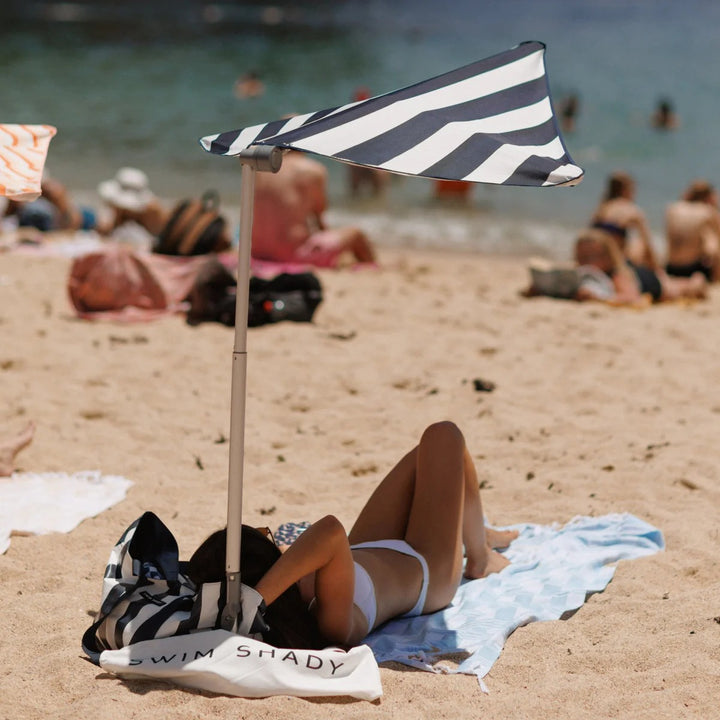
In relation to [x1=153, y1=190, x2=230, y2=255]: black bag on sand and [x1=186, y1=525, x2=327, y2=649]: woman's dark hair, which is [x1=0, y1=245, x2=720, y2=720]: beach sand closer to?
[x1=186, y1=525, x2=327, y2=649]: woman's dark hair

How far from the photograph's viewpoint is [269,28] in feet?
122

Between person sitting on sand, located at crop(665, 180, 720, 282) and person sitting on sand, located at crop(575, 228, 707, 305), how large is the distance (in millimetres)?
652

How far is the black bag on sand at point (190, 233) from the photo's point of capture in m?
7.47

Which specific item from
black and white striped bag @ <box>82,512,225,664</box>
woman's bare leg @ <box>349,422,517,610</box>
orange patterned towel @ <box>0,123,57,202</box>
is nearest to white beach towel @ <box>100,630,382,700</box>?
black and white striped bag @ <box>82,512,225,664</box>

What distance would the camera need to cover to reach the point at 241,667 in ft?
8.59

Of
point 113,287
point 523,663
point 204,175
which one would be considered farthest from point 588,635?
point 204,175

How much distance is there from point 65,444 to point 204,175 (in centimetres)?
1087

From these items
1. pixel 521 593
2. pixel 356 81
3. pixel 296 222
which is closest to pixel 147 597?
pixel 521 593

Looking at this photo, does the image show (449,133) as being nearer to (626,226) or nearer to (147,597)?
(147,597)

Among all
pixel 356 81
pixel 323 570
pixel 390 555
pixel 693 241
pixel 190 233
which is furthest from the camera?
pixel 356 81

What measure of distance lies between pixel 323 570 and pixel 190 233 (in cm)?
508

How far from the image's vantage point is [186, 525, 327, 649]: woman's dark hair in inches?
110

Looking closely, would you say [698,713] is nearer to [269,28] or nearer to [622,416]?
[622,416]

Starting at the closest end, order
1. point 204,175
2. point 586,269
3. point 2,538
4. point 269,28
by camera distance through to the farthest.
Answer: point 2,538, point 586,269, point 204,175, point 269,28
